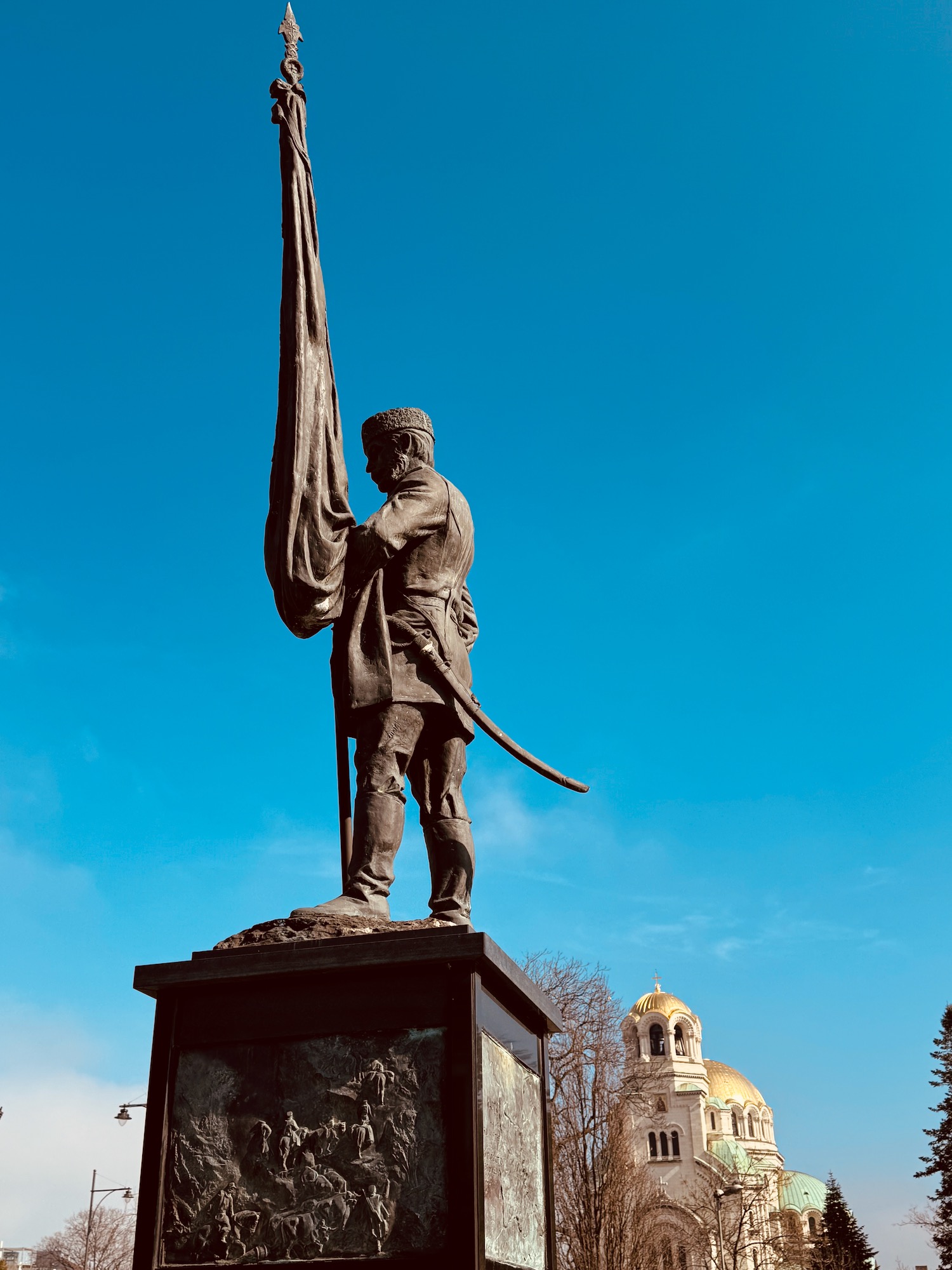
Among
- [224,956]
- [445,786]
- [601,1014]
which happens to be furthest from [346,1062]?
[601,1014]

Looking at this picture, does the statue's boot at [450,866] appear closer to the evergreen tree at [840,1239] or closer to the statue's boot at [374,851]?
the statue's boot at [374,851]

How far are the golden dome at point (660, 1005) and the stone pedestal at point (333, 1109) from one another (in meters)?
98.8

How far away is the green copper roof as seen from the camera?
9488cm

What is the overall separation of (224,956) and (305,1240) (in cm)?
112

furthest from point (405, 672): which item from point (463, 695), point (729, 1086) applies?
point (729, 1086)

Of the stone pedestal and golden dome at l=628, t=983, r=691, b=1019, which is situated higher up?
golden dome at l=628, t=983, r=691, b=1019

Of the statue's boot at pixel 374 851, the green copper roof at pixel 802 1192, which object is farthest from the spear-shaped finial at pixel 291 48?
the green copper roof at pixel 802 1192

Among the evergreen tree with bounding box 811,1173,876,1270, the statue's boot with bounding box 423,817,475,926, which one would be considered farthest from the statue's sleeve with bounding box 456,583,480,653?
the evergreen tree with bounding box 811,1173,876,1270

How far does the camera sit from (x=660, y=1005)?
9856cm

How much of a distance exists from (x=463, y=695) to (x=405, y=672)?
33 centimetres

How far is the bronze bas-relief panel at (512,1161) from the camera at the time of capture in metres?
4.46

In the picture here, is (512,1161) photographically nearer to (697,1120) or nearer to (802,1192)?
(697,1120)

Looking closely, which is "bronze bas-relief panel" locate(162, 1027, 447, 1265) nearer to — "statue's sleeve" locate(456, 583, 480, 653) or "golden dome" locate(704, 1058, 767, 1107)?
"statue's sleeve" locate(456, 583, 480, 653)

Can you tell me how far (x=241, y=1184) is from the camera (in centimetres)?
443
